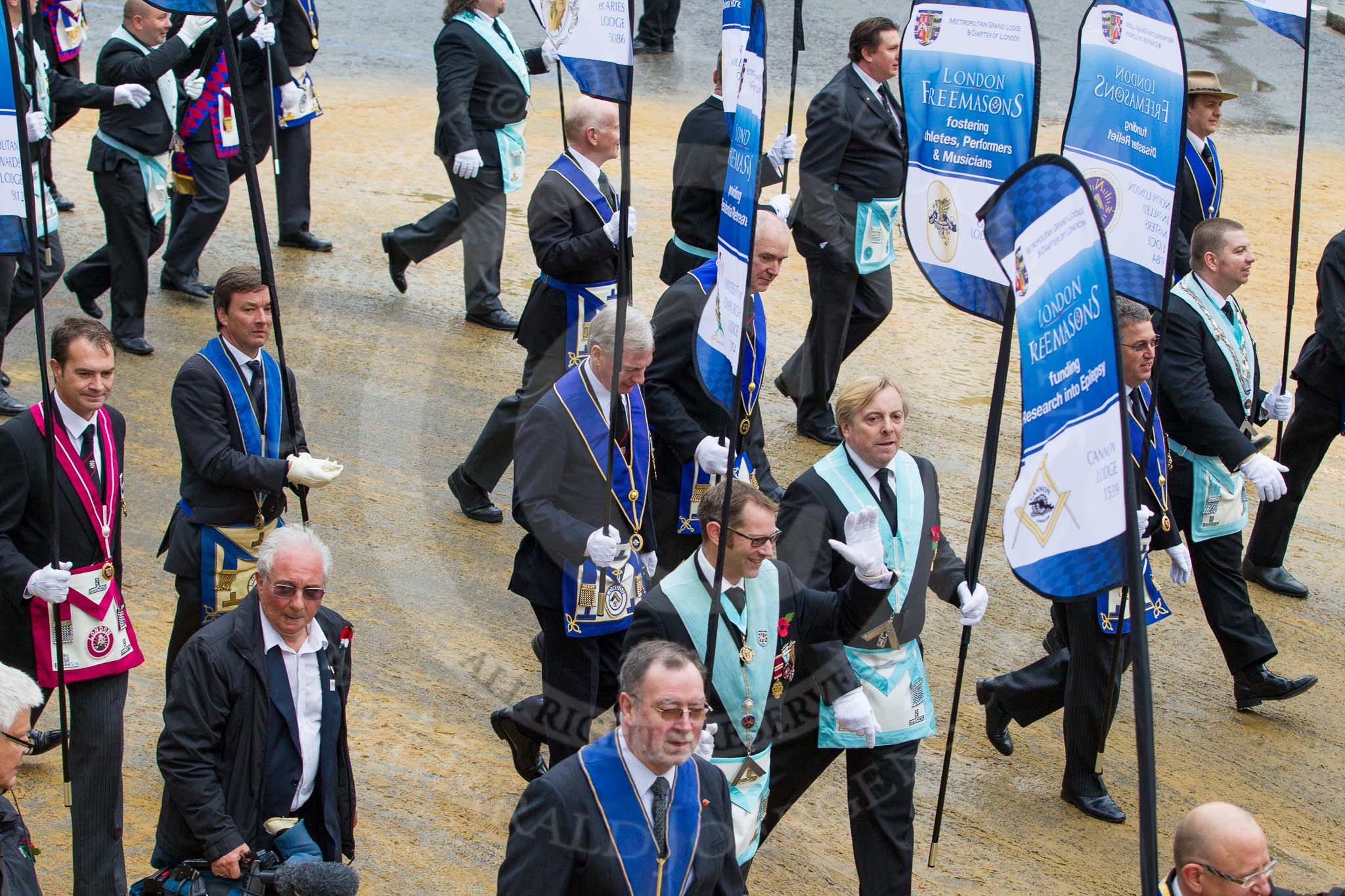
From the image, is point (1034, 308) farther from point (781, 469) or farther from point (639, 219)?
point (639, 219)

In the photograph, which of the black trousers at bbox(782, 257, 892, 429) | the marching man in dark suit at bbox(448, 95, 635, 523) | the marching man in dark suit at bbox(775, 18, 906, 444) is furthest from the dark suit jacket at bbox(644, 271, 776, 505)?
the black trousers at bbox(782, 257, 892, 429)

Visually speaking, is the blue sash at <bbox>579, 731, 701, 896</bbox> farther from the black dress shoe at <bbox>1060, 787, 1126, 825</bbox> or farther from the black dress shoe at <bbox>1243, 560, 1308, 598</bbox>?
the black dress shoe at <bbox>1243, 560, 1308, 598</bbox>

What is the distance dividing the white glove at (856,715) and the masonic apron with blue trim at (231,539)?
2079mm

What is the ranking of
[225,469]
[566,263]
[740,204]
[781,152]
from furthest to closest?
[781,152], [566,263], [225,469], [740,204]

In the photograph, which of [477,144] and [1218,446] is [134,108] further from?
[1218,446]

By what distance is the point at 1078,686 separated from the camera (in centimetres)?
620

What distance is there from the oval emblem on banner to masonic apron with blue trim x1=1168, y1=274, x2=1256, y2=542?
1.89 m

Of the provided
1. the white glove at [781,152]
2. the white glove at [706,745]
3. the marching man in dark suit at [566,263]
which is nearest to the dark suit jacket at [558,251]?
the marching man in dark suit at [566,263]

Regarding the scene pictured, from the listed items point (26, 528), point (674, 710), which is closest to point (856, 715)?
point (674, 710)

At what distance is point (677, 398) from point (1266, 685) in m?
2.80

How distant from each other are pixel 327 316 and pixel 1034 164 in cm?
683

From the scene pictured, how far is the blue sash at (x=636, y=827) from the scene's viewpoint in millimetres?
3916

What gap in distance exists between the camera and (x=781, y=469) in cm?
850

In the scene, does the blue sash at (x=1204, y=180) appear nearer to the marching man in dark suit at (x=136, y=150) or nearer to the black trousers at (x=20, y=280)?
the marching man in dark suit at (x=136, y=150)
